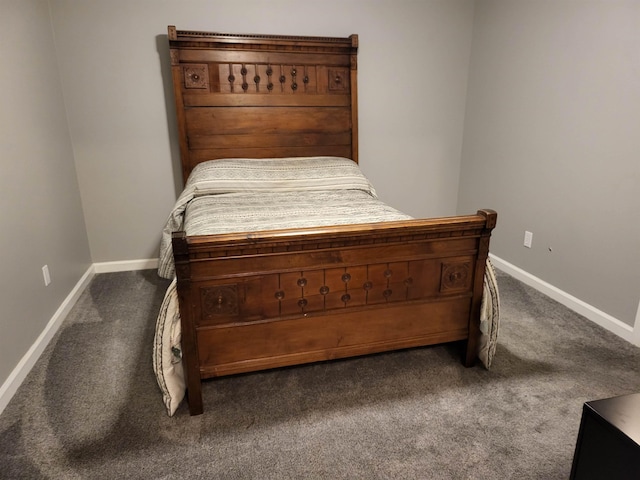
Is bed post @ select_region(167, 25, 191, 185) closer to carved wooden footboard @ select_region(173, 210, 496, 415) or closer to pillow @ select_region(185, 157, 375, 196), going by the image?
pillow @ select_region(185, 157, 375, 196)

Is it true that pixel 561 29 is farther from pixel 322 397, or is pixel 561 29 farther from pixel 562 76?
pixel 322 397

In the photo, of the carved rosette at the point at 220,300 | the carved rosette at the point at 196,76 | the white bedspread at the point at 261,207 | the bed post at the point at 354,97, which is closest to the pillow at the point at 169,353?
the white bedspread at the point at 261,207

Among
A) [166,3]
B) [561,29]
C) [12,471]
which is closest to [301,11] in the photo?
[166,3]

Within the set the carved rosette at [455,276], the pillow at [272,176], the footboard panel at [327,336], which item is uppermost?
the pillow at [272,176]

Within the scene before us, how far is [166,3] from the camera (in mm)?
2803

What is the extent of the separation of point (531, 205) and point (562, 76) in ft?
2.72

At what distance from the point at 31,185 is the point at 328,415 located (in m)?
1.97

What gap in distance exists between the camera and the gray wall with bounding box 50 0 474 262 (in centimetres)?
281

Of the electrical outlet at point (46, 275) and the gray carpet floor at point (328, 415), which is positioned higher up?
the electrical outlet at point (46, 275)

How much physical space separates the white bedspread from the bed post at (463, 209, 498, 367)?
0.03 meters

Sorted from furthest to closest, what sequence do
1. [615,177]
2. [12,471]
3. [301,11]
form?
[301,11]
[615,177]
[12,471]

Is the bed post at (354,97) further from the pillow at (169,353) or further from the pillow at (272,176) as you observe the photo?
the pillow at (169,353)

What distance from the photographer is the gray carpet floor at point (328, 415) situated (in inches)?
56.6

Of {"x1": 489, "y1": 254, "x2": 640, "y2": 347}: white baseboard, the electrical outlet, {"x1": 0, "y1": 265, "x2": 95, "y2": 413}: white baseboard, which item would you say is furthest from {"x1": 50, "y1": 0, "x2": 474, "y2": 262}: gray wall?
{"x1": 489, "y1": 254, "x2": 640, "y2": 347}: white baseboard
